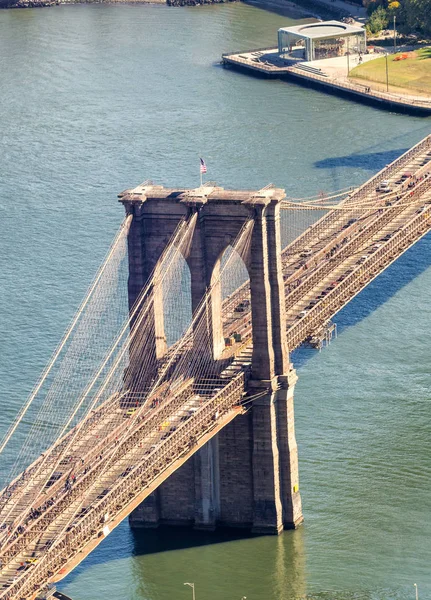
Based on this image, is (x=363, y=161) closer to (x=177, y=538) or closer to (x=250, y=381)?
(x=250, y=381)

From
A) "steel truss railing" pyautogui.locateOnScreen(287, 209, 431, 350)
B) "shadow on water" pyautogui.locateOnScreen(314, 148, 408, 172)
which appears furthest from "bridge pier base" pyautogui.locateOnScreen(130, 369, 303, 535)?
"shadow on water" pyautogui.locateOnScreen(314, 148, 408, 172)

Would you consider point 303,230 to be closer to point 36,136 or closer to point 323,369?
point 323,369

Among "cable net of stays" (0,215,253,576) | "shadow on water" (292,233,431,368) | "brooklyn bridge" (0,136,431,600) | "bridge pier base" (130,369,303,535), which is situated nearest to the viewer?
"cable net of stays" (0,215,253,576)

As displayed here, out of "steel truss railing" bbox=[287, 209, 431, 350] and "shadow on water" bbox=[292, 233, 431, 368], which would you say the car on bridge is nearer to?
"shadow on water" bbox=[292, 233, 431, 368]

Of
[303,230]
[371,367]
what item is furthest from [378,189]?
[371,367]

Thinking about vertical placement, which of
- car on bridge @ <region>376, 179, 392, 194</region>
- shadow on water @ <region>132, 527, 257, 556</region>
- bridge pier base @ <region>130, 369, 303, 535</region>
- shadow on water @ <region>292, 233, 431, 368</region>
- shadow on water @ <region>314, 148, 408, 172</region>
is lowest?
shadow on water @ <region>132, 527, 257, 556</region>

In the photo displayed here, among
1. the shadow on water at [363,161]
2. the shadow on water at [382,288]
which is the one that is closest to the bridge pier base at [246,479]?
the shadow on water at [382,288]
